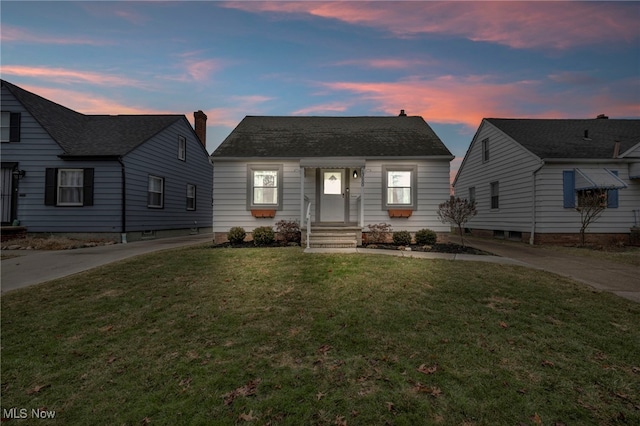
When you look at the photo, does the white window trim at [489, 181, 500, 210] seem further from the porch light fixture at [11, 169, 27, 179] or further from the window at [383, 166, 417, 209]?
the porch light fixture at [11, 169, 27, 179]

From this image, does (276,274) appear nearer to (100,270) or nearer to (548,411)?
(100,270)

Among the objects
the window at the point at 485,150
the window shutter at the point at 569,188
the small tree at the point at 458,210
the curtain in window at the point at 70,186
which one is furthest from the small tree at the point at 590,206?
the curtain in window at the point at 70,186

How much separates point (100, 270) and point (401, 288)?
7.77 meters

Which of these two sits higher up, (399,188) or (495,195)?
(495,195)

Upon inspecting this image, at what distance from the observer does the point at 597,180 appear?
46.0 feet

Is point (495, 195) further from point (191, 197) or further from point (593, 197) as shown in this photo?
point (191, 197)

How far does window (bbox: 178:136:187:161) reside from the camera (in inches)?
783

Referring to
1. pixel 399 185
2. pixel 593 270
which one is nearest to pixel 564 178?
pixel 593 270

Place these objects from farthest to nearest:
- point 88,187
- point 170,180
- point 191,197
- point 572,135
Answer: point 191,197 → point 170,180 → point 572,135 → point 88,187

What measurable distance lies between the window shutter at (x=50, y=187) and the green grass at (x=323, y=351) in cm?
1068

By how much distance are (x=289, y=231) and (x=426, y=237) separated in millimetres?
5605

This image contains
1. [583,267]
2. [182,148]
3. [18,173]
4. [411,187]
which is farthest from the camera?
[182,148]

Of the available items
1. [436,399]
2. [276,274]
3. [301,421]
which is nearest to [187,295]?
[276,274]

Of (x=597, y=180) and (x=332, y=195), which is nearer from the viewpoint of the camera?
(x=332, y=195)
